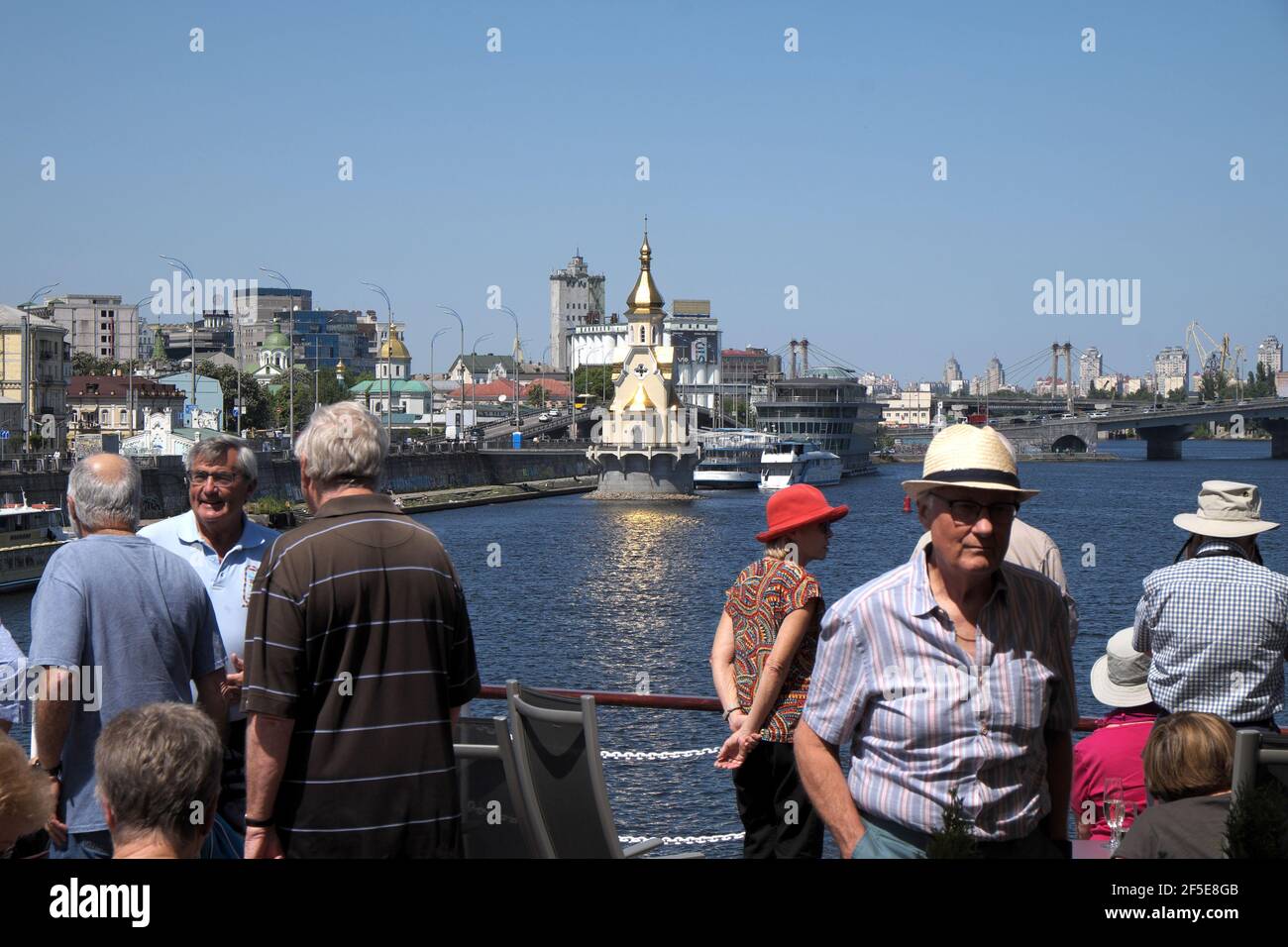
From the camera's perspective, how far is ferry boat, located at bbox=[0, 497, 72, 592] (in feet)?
111

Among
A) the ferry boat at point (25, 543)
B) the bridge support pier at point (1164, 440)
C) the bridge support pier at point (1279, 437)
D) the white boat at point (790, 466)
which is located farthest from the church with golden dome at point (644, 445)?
the bridge support pier at point (1279, 437)

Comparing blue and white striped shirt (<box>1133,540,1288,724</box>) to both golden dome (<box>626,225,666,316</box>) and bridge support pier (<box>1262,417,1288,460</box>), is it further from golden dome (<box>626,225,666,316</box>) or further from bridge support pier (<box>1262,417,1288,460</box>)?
bridge support pier (<box>1262,417,1288,460</box>)

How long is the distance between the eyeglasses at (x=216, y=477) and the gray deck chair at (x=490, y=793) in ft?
4.26

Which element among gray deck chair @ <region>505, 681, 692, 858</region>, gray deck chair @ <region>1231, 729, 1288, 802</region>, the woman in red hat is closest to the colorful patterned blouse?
the woman in red hat

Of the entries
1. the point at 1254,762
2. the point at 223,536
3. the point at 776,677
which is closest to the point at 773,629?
the point at 776,677

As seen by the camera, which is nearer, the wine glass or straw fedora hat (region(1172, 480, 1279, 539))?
the wine glass

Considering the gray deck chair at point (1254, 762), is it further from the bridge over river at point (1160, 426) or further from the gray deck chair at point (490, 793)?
the bridge over river at point (1160, 426)

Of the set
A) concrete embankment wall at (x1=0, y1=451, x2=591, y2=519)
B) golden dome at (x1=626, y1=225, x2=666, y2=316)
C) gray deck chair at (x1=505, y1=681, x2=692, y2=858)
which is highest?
golden dome at (x1=626, y1=225, x2=666, y2=316)

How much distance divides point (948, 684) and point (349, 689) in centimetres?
141

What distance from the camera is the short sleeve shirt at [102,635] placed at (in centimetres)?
429

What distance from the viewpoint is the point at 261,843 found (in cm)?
375

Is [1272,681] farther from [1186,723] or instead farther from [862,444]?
[862,444]

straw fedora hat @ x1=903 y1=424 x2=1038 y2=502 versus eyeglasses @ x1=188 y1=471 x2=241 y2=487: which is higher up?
straw fedora hat @ x1=903 y1=424 x2=1038 y2=502

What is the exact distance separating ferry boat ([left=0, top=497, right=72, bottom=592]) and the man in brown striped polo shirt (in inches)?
1233
